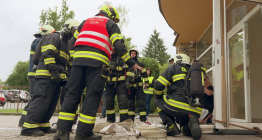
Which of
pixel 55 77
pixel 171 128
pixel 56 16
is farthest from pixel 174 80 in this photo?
pixel 56 16

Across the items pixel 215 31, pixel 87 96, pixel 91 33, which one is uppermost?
pixel 215 31

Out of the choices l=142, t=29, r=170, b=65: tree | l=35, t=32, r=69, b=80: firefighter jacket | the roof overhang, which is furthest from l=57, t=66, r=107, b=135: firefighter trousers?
l=142, t=29, r=170, b=65: tree

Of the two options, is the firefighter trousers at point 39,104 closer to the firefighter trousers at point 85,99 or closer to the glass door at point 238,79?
the firefighter trousers at point 85,99

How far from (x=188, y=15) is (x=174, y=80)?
12.9 ft

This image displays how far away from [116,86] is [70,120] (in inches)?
87.1

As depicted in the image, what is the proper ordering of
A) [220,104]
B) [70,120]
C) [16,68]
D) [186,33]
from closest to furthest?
[70,120] → [220,104] → [186,33] → [16,68]

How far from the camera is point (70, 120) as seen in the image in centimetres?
355

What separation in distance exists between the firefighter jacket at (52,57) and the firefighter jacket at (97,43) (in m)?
0.73

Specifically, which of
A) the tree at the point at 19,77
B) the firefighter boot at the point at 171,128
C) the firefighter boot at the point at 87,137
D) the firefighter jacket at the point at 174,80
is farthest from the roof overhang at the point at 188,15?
the tree at the point at 19,77

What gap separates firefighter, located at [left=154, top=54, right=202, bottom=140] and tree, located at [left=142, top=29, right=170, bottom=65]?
45898 mm

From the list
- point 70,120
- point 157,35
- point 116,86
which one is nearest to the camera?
point 70,120

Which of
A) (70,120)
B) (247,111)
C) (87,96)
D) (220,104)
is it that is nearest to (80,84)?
(87,96)

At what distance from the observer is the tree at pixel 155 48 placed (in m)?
50.3

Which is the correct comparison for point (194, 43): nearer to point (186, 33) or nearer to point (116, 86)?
point (186, 33)
